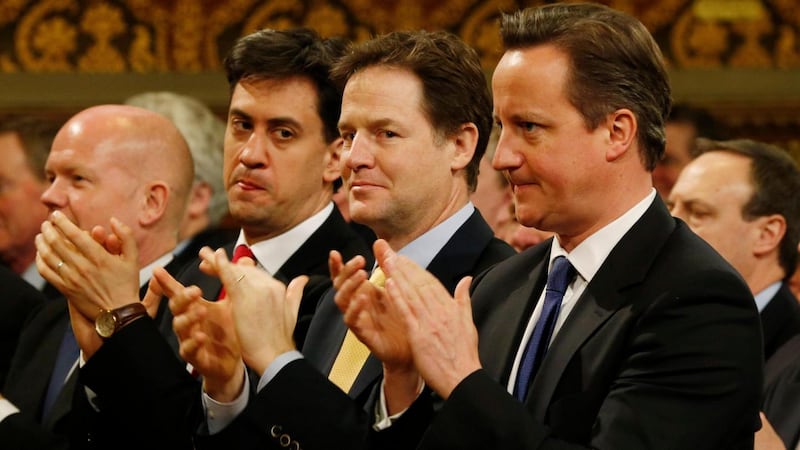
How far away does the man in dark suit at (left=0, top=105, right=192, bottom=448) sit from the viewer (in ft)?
13.6

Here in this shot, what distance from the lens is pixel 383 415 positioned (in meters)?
2.84

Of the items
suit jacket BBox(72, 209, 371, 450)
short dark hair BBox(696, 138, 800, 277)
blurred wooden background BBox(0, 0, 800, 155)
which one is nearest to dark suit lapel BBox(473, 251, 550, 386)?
suit jacket BBox(72, 209, 371, 450)

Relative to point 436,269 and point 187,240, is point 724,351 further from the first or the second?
point 187,240

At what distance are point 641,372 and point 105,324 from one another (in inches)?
54.4

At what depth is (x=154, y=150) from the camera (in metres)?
Answer: 4.30

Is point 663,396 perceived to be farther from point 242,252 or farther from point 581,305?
point 242,252

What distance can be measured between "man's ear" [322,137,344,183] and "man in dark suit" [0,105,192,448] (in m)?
0.56

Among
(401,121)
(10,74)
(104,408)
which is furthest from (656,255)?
(10,74)

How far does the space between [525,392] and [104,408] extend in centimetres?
115

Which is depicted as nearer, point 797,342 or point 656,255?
point 656,255

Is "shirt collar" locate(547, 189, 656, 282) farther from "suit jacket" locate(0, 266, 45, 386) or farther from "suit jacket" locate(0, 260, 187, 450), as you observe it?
"suit jacket" locate(0, 266, 45, 386)

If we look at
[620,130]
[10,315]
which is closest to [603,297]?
[620,130]

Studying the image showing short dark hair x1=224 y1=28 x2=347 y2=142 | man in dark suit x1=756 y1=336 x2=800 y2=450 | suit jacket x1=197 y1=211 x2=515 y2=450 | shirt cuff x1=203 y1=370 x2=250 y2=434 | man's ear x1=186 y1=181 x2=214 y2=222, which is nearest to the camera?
suit jacket x1=197 y1=211 x2=515 y2=450

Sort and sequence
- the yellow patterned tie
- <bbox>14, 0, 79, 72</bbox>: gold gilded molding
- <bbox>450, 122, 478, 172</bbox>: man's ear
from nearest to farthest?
the yellow patterned tie < <bbox>450, 122, 478, 172</bbox>: man's ear < <bbox>14, 0, 79, 72</bbox>: gold gilded molding
